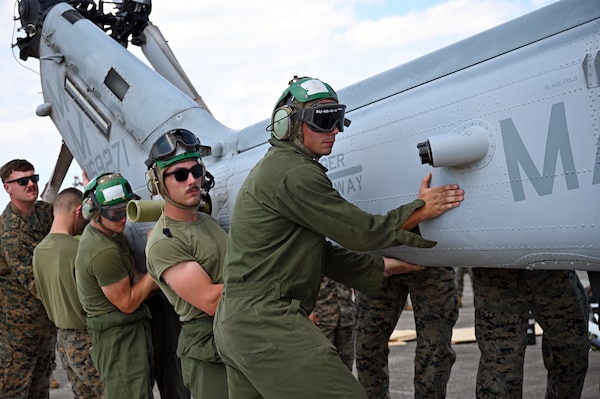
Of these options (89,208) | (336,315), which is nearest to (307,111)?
(89,208)

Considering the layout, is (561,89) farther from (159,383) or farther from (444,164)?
(159,383)

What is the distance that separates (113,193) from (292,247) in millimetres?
1895

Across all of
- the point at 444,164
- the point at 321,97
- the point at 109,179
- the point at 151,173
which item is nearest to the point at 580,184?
the point at 444,164

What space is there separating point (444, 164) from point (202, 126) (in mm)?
2777

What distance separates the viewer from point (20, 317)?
5.67 meters

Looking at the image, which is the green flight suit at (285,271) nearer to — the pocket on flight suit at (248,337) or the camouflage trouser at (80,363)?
the pocket on flight suit at (248,337)

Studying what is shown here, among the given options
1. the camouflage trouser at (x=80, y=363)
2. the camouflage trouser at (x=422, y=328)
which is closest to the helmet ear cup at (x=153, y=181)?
the camouflage trouser at (x=80, y=363)

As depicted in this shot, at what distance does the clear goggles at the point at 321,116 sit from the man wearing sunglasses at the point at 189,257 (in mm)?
915

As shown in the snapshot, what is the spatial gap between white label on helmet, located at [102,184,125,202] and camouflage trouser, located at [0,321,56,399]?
5.56 ft

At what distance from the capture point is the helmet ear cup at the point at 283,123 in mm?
3207

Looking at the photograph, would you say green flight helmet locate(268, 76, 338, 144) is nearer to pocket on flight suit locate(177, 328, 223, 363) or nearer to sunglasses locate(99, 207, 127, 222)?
pocket on flight suit locate(177, 328, 223, 363)

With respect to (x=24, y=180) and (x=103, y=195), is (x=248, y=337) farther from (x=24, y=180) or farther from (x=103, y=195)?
(x=24, y=180)

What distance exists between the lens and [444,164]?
10.4 ft

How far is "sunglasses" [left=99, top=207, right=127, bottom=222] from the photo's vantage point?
4562mm
